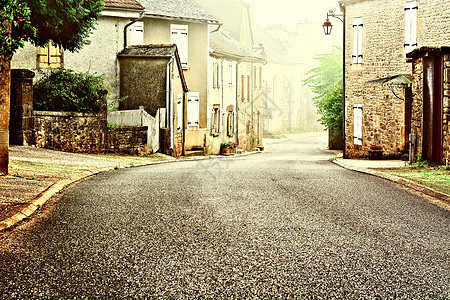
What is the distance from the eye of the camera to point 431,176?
13055 millimetres

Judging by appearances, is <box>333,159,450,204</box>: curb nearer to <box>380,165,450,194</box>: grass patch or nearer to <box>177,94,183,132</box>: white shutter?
<box>380,165,450,194</box>: grass patch

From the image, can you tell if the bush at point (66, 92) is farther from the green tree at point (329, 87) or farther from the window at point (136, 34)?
the green tree at point (329, 87)

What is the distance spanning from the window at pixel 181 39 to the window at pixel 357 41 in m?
9.65

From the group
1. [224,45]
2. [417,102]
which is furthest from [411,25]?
[224,45]

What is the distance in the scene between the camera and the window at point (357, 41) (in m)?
25.5

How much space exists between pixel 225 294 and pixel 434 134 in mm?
12747

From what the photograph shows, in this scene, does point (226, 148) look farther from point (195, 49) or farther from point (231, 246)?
point (231, 246)

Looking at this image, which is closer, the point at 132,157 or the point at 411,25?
the point at 132,157

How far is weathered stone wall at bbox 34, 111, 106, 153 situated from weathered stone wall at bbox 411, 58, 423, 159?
1044 cm

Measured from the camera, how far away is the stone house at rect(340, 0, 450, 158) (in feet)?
72.6

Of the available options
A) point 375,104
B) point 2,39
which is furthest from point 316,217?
point 375,104

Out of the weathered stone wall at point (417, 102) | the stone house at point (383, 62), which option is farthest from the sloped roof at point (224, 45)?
the weathered stone wall at point (417, 102)

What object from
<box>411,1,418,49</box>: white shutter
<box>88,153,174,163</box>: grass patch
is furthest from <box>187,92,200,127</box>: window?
<box>411,1,418,49</box>: white shutter

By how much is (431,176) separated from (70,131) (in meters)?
12.2
